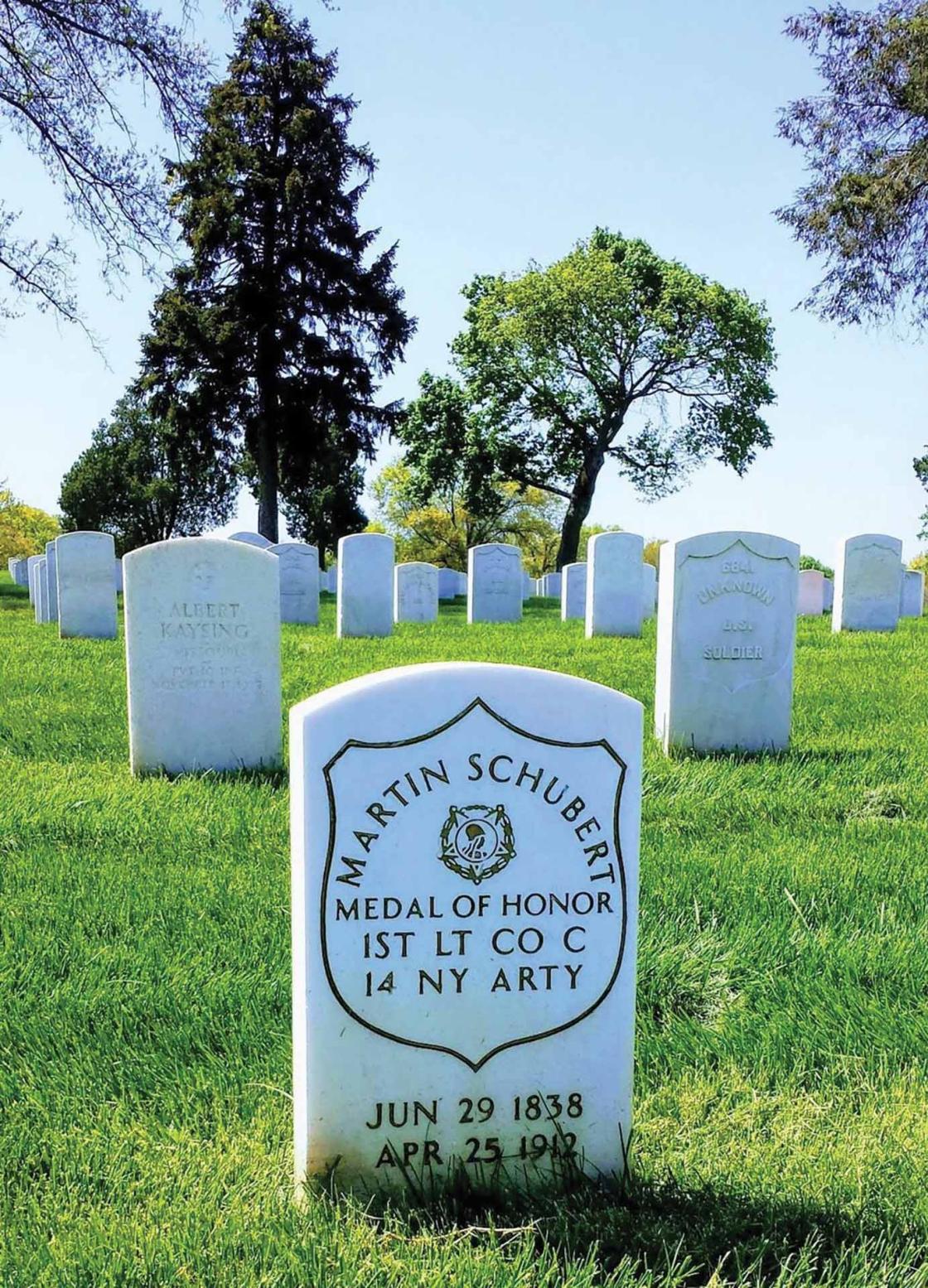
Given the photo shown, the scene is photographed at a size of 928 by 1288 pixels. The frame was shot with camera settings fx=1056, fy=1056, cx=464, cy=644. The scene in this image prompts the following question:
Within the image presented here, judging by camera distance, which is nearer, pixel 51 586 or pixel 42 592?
pixel 51 586

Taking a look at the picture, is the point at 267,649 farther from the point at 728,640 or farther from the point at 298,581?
the point at 298,581

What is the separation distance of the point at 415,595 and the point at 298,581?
6.64 feet

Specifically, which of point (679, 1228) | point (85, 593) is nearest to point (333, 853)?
point (679, 1228)

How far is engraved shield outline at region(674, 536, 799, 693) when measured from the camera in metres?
6.37

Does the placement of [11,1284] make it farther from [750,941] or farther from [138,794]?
[138,794]

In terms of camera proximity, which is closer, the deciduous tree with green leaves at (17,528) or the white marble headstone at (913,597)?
the white marble headstone at (913,597)

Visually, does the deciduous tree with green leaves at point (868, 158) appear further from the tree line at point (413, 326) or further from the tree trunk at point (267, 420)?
the tree trunk at point (267, 420)

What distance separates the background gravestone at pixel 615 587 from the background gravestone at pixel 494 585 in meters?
3.96

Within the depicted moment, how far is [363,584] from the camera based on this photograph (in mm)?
13695

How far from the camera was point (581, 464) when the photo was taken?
31016 millimetres

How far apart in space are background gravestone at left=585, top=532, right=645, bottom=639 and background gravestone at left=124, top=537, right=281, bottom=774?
8.25 m

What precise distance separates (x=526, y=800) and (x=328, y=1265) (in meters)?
0.91

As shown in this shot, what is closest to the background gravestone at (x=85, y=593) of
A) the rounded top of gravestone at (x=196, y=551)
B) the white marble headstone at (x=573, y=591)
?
the rounded top of gravestone at (x=196, y=551)

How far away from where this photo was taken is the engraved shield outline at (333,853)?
2061mm
